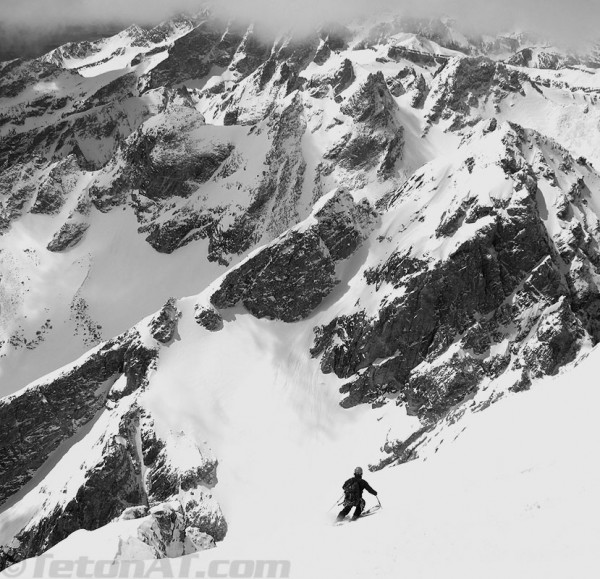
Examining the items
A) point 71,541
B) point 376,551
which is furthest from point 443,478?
point 71,541

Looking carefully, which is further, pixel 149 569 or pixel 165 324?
pixel 165 324

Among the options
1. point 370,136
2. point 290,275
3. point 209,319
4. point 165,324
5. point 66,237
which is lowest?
point 66,237

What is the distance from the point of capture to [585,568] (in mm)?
17688

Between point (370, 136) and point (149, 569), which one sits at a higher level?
point (149, 569)

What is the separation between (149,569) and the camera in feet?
80.9

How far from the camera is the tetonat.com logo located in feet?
75.7

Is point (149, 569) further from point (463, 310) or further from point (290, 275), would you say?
point (290, 275)

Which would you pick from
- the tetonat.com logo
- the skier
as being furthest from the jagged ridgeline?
the skier

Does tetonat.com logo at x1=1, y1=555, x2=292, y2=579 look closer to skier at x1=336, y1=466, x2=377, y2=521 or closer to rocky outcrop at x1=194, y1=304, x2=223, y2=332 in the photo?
skier at x1=336, y1=466, x2=377, y2=521

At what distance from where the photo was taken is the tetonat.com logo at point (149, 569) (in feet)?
75.7

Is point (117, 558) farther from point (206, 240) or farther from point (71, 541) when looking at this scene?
point (206, 240)

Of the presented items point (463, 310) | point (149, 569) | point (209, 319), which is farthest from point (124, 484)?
point (149, 569)

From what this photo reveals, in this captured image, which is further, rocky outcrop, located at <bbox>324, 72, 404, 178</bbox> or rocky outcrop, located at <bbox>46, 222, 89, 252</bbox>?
rocky outcrop, located at <bbox>46, 222, 89, 252</bbox>

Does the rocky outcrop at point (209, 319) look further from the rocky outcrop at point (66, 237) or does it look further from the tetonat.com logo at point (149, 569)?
the tetonat.com logo at point (149, 569)
